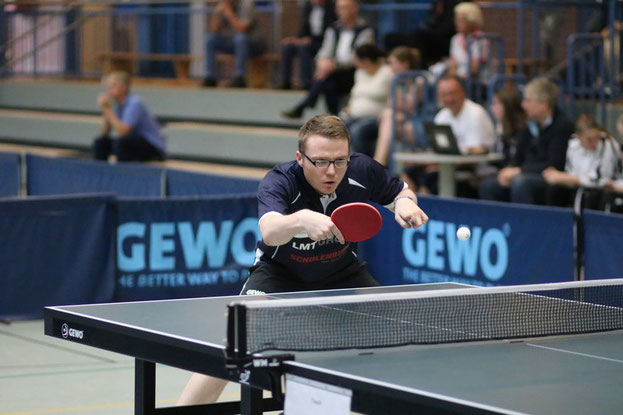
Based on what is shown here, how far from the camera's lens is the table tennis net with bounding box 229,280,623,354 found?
3.92 meters

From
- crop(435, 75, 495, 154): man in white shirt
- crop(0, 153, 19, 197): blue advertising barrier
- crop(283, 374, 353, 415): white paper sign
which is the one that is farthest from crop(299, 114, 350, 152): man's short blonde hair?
crop(0, 153, 19, 197): blue advertising barrier

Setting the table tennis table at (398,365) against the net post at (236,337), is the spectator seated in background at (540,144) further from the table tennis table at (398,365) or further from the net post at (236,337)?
the net post at (236,337)

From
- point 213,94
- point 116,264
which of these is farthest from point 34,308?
point 213,94

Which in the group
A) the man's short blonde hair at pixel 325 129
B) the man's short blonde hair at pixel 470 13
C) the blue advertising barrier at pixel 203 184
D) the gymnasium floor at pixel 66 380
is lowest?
the gymnasium floor at pixel 66 380

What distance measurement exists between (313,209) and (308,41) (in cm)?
886

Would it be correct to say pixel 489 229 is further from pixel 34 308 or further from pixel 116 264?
pixel 34 308

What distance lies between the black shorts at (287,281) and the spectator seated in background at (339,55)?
6974mm

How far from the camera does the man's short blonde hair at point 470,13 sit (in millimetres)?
11234

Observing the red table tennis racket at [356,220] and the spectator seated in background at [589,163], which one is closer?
the red table tennis racket at [356,220]

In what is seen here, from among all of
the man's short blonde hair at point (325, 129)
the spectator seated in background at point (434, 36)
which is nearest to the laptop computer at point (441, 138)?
the spectator seated in background at point (434, 36)

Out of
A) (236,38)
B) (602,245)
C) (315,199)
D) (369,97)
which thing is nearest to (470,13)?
(369,97)

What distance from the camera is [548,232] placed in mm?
8312

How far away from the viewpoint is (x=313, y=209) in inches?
204

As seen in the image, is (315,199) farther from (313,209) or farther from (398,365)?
(398,365)
